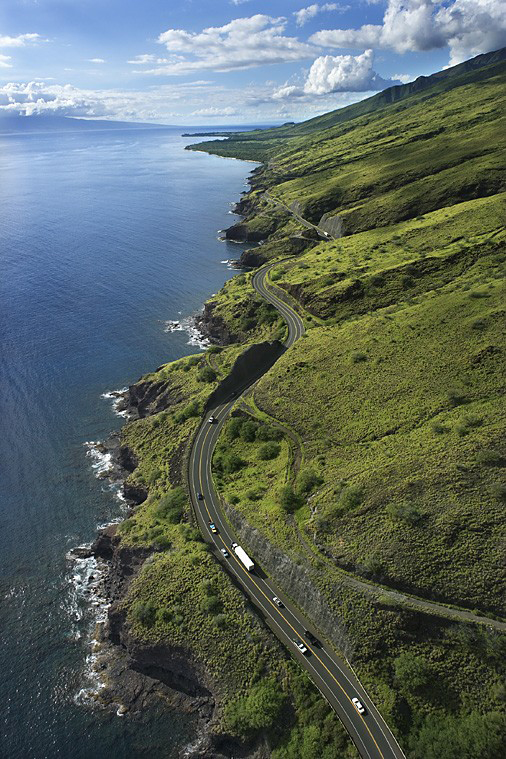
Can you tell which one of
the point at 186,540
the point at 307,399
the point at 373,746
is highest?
the point at 307,399

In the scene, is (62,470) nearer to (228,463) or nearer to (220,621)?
(228,463)

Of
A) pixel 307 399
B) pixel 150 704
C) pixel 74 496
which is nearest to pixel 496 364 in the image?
pixel 307 399

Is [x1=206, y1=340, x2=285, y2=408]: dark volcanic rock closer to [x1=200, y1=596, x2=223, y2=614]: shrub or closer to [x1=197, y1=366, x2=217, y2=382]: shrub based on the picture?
[x1=197, y1=366, x2=217, y2=382]: shrub

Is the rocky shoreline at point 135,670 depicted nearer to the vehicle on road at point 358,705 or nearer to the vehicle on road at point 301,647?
the vehicle on road at point 301,647

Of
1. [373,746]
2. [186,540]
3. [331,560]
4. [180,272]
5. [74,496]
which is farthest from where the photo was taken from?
[180,272]

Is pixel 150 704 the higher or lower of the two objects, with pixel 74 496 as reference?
lower

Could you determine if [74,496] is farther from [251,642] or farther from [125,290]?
[125,290]

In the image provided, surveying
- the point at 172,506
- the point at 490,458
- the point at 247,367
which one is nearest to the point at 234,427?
the point at 172,506
